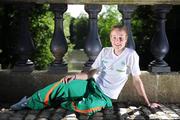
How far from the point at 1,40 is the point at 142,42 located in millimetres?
4712

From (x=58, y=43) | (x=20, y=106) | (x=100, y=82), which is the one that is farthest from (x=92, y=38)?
(x=20, y=106)

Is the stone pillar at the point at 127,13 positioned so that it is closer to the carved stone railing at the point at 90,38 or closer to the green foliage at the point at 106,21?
the carved stone railing at the point at 90,38

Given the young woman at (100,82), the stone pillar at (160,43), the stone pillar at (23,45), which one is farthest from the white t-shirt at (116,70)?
the stone pillar at (23,45)

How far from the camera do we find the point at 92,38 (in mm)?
5195

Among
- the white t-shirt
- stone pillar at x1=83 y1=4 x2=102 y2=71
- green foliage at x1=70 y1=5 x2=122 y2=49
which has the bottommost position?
green foliage at x1=70 y1=5 x2=122 y2=49

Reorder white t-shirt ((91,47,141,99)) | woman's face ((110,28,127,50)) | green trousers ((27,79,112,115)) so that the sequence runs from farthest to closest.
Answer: white t-shirt ((91,47,141,99)), woman's face ((110,28,127,50)), green trousers ((27,79,112,115))

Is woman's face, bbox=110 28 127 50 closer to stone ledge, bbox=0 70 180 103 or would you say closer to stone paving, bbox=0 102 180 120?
stone paving, bbox=0 102 180 120

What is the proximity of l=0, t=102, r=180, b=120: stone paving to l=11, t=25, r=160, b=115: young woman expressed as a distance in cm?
9

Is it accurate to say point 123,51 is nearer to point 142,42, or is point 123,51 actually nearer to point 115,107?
point 115,107

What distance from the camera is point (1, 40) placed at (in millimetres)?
14617

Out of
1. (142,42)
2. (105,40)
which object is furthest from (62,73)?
(105,40)

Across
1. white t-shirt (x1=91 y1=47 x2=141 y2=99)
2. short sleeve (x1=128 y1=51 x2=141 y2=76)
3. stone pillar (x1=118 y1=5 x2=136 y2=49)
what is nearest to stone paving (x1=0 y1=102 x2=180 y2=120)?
white t-shirt (x1=91 y1=47 x2=141 y2=99)

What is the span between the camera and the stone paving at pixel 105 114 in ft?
14.4

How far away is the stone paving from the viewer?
440cm
